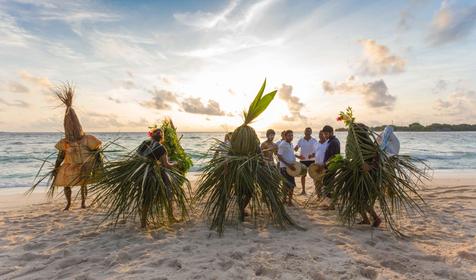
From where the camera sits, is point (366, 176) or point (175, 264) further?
point (366, 176)

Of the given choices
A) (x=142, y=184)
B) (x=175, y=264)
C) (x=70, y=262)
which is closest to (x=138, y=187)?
(x=142, y=184)

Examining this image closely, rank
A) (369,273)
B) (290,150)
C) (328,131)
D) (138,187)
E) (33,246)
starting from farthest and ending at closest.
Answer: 1. (290,150)
2. (328,131)
3. (138,187)
4. (33,246)
5. (369,273)

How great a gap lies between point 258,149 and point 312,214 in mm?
1769

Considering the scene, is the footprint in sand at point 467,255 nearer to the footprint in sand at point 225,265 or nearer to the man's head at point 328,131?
the footprint in sand at point 225,265

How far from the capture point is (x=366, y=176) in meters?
4.67

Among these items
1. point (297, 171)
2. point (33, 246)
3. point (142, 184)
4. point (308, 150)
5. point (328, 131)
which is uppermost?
point (328, 131)

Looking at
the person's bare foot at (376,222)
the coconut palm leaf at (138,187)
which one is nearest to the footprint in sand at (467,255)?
the person's bare foot at (376,222)

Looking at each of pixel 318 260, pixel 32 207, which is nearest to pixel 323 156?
pixel 318 260

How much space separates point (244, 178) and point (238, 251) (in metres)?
1.12

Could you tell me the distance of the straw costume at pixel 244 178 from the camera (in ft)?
15.6

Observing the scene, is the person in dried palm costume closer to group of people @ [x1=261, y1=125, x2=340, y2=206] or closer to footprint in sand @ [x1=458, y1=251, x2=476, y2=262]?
group of people @ [x1=261, y1=125, x2=340, y2=206]

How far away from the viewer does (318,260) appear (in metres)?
3.66

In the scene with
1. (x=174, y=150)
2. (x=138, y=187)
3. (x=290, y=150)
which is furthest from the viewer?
(x=290, y=150)

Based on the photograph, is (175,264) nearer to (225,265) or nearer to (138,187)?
(225,265)
